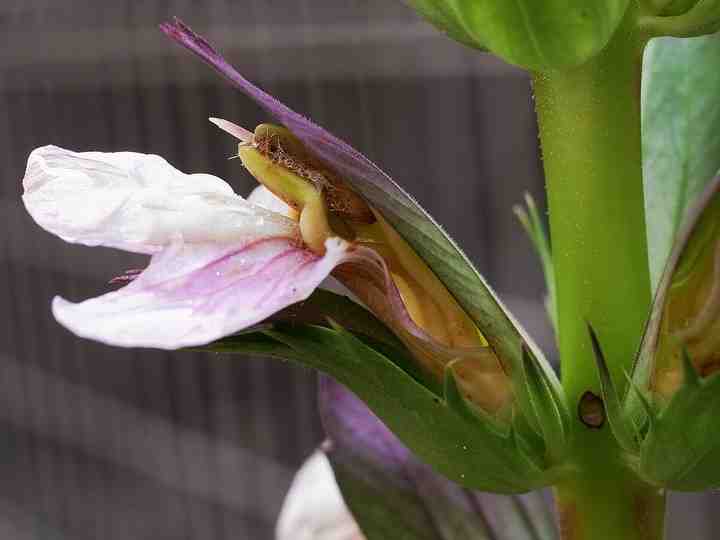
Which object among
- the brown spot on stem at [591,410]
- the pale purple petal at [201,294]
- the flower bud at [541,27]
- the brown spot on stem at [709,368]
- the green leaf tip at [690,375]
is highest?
the flower bud at [541,27]

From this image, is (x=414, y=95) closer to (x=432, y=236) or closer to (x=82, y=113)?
(x=82, y=113)

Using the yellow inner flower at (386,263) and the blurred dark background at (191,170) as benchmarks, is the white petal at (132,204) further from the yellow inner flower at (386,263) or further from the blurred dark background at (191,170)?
the blurred dark background at (191,170)

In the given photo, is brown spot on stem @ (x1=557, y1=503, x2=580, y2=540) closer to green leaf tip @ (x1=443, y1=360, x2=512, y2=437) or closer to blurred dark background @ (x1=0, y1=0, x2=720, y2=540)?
green leaf tip @ (x1=443, y1=360, x2=512, y2=437)

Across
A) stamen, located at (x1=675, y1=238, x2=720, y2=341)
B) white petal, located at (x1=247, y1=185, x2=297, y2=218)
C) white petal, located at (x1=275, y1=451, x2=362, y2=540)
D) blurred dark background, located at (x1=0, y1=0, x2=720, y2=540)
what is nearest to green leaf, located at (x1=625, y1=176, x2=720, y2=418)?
stamen, located at (x1=675, y1=238, x2=720, y2=341)

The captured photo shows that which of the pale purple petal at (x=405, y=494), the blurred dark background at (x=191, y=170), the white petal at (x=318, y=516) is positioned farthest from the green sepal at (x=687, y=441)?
the blurred dark background at (x=191, y=170)

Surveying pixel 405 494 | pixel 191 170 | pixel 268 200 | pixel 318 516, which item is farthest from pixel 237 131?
pixel 191 170
